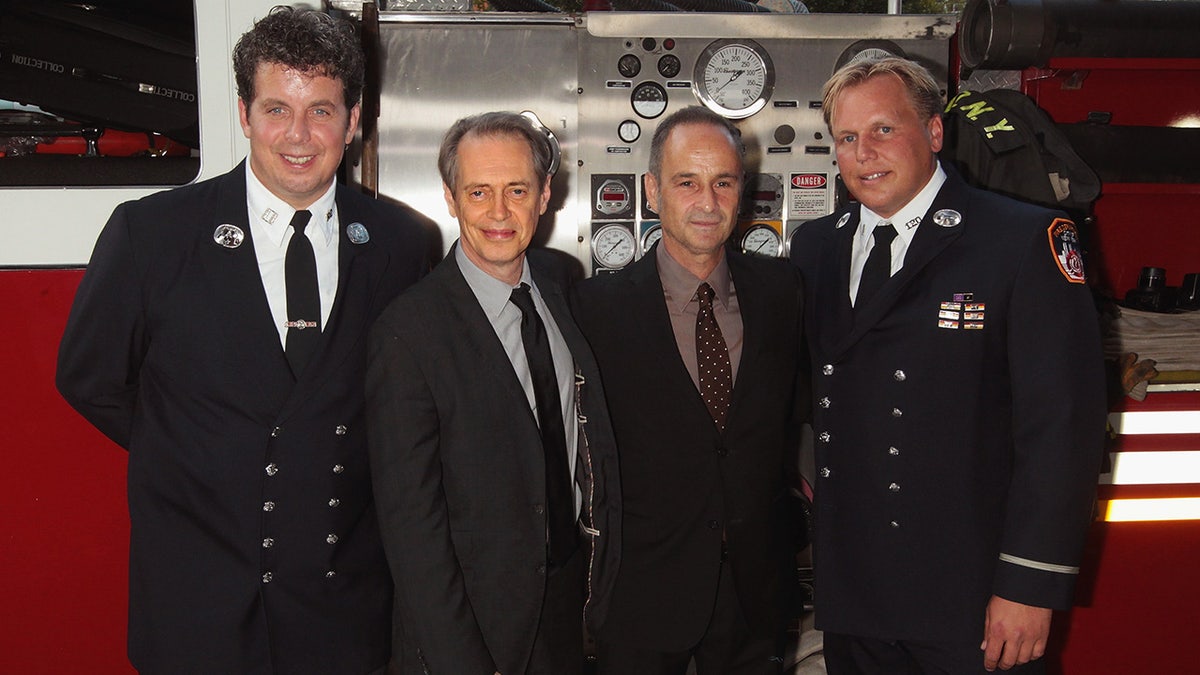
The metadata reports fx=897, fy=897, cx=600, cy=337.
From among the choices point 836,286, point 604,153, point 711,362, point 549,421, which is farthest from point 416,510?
point 604,153

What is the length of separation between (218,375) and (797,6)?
2971mm

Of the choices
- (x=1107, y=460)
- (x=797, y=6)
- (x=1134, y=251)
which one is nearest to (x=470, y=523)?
(x=1107, y=460)

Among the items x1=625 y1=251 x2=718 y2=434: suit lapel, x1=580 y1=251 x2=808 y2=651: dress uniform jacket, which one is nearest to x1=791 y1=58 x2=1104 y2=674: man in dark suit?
x1=580 y1=251 x2=808 y2=651: dress uniform jacket

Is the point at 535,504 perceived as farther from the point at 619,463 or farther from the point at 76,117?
the point at 76,117

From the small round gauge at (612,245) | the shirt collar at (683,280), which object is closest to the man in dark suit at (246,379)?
the shirt collar at (683,280)

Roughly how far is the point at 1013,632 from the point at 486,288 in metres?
1.27

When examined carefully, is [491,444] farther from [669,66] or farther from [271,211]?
[669,66]

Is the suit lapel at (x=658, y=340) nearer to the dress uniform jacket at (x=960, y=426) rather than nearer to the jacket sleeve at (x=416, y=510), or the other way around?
the dress uniform jacket at (x=960, y=426)

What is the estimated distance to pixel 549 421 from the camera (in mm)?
1815

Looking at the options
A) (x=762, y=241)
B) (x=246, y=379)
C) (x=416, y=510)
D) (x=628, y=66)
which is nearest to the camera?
(x=416, y=510)

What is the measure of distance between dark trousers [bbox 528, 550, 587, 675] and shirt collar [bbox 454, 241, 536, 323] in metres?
0.54

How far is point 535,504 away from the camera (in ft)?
5.75

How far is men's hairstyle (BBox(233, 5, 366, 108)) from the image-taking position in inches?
70.7

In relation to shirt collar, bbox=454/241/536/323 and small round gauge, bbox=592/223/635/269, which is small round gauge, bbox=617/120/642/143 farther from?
shirt collar, bbox=454/241/536/323
